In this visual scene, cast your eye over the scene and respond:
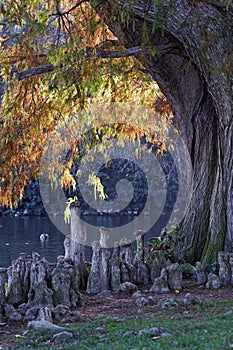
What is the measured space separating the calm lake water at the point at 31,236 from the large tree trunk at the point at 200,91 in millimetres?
7199

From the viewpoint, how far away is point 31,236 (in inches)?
843

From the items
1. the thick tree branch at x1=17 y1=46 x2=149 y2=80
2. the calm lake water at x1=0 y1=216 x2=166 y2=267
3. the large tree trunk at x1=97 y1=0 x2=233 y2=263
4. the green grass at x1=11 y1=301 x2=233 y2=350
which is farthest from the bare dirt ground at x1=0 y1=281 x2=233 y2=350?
the calm lake water at x1=0 y1=216 x2=166 y2=267

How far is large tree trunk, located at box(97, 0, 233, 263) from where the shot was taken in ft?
23.5

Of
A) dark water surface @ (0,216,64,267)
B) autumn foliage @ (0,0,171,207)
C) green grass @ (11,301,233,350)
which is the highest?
autumn foliage @ (0,0,171,207)

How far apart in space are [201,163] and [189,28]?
83.6 inches

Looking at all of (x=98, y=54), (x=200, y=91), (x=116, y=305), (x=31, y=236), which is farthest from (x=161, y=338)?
(x=31, y=236)

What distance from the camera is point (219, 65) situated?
23.7ft

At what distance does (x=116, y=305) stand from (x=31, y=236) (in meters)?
15.3

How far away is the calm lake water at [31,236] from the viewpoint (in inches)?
659

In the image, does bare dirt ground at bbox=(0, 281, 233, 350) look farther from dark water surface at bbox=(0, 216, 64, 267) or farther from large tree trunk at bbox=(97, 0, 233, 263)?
dark water surface at bbox=(0, 216, 64, 267)

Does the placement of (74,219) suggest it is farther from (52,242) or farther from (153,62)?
(52,242)

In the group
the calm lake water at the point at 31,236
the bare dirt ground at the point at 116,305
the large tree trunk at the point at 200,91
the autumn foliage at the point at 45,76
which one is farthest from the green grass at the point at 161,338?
the calm lake water at the point at 31,236

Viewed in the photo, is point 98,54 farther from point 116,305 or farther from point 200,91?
point 116,305

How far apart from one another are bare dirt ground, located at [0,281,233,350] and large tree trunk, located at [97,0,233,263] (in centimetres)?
94
